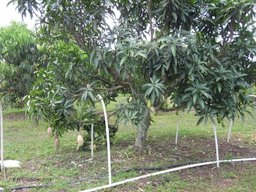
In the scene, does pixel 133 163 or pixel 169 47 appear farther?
pixel 133 163

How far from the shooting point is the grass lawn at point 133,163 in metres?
3.54

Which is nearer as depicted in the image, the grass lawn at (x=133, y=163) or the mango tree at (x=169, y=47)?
the mango tree at (x=169, y=47)

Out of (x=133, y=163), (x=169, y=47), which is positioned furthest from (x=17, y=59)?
(x=169, y=47)

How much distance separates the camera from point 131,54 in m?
2.94

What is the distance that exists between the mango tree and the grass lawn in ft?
2.36

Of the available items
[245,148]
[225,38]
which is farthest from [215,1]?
[245,148]

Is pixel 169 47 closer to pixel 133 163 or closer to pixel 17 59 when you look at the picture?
pixel 133 163

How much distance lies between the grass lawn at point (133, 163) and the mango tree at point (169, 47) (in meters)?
0.72

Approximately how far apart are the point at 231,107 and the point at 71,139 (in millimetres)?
3144

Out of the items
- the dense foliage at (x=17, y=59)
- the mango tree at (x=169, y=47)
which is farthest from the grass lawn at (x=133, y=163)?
the dense foliage at (x=17, y=59)

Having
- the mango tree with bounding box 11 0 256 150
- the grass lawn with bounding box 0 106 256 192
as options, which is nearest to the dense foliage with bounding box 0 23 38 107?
the grass lawn with bounding box 0 106 256 192

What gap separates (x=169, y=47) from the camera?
307 centimetres

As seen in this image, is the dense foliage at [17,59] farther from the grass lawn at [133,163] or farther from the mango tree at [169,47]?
the mango tree at [169,47]

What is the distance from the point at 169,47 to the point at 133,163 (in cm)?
167
